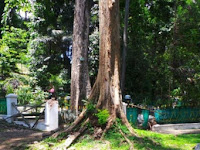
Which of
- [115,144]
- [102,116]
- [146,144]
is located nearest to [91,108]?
[102,116]

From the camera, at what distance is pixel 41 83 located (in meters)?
19.0

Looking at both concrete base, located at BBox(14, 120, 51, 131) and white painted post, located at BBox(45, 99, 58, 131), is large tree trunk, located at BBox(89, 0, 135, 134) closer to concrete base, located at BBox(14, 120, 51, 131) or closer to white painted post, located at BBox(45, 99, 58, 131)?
white painted post, located at BBox(45, 99, 58, 131)

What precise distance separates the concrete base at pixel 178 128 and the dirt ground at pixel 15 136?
4.83 m

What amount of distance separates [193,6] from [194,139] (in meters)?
7.32

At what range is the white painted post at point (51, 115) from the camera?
11.3 meters

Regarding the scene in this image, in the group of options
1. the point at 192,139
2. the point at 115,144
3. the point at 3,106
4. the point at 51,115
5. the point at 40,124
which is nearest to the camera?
the point at 115,144

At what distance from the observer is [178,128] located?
1130cm

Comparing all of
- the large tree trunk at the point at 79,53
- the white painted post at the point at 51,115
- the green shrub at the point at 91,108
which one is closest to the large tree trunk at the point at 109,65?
the green shrub at the point at 91,108

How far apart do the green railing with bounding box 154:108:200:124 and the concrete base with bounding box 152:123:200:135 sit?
260mm

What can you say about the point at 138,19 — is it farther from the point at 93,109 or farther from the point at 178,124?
the point at 93,109

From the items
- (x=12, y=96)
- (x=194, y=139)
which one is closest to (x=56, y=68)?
(x=12, y=96)

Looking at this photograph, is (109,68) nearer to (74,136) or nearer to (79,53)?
(74,136)

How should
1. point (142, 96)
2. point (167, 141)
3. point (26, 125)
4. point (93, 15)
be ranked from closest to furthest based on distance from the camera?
point (167, 141), point (26, 125), point (142, 96), point (93, 15)

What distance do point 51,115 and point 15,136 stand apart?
193cm
